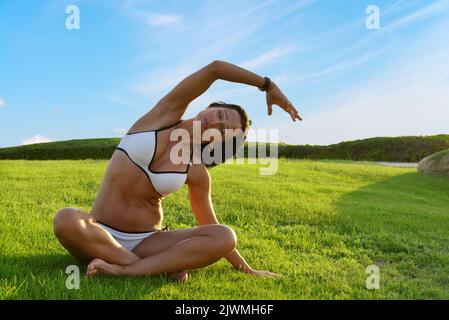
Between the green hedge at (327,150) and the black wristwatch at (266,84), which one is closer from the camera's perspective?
the black wristwatch at (266,84)

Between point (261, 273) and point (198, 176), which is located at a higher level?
point (198, 176)

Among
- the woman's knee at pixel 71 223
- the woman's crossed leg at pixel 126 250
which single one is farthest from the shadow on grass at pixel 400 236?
the woman's knee at pixel 71 223

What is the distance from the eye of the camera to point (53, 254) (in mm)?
4438

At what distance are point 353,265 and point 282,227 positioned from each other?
5.62ft

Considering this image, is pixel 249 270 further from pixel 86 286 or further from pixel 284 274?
pixel 86 286

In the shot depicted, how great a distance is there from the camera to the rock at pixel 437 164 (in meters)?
16.0

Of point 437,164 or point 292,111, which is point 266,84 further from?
point 437,164

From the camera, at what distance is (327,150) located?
80.5 ft

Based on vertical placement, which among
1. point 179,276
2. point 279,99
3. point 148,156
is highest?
point 279,99

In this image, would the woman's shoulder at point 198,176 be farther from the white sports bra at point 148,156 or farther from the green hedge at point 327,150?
the green hedge at point 327,150

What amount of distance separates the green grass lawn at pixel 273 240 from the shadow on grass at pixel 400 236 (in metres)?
0.02

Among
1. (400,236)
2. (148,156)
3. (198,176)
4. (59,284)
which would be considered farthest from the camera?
(400,236)

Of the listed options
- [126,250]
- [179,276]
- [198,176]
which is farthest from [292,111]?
[126,250]

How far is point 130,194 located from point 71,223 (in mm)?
504
